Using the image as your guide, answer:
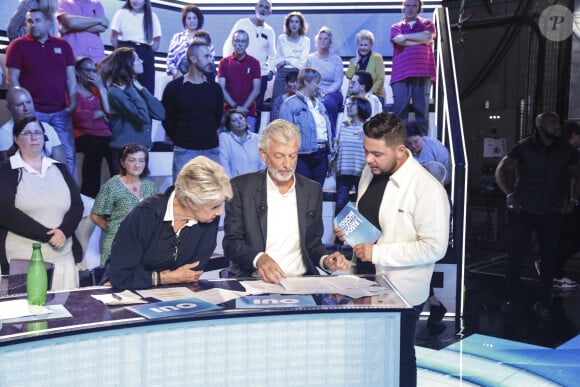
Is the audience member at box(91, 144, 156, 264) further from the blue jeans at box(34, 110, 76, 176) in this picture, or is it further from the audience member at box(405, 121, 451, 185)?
the audience member at box(405, 121, 451, 185)

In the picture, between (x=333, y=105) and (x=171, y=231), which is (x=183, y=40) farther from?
(x=171, y=231)

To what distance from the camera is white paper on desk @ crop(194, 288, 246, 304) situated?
222 centimetres

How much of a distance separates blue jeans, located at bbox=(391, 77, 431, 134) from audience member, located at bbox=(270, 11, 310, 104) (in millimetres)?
890

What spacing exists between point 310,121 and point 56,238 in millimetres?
2358

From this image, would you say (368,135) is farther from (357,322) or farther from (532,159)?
(532,159)

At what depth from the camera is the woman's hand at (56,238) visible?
3.79 metres

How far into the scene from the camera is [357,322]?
86.0 inches

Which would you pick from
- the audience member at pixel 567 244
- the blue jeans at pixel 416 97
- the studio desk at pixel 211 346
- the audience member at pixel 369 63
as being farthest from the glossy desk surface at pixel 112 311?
the audience member at pixel 567 244

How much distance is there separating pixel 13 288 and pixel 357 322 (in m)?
1.60

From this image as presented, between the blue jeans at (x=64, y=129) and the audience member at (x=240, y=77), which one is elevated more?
the audience member at (x=240, y=77)

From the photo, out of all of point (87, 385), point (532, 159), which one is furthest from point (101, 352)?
point (532, 159)

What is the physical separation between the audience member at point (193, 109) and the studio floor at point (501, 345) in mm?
2262

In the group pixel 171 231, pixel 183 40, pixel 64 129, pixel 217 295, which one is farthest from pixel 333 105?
pixel 217 295

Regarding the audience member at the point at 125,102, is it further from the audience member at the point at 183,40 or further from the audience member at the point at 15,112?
the audience member at the point at 15,112
